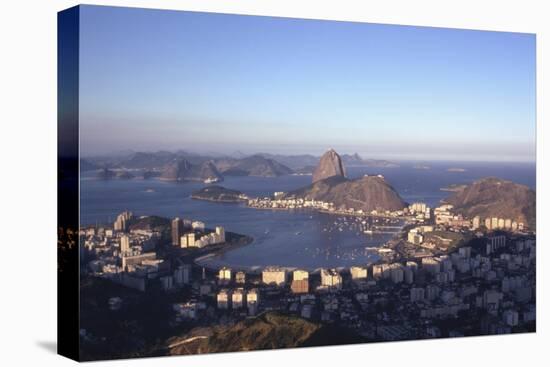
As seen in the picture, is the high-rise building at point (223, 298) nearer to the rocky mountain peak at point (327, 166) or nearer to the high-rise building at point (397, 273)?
the rocky mountain peak at point (327, 166)

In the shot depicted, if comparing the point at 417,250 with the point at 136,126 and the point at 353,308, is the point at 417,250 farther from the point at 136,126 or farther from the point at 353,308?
the point at 136,126

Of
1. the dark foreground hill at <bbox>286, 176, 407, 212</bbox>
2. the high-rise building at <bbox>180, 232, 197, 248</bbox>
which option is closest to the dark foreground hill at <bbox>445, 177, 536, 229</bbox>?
the dark foreground hill at <bbox>286, 176, 407, 212</bbox>

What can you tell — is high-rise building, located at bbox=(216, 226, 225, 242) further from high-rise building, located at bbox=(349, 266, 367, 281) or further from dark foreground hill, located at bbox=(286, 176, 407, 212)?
high-rise building, located at bbox=(349, 266, 367, 281)

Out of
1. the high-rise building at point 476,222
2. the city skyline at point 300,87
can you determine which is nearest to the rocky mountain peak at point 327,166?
the city skyline at point 300,87

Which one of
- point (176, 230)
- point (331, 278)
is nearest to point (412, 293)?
point (331, 278)

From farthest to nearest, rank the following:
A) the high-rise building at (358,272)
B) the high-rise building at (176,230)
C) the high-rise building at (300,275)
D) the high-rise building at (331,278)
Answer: the high-rise building at (358,272) → the high-rise building at (331,278) → the high-rise building at (300,275) → the high-rise building at (176,230)

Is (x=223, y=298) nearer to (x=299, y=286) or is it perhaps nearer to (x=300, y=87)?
(x=299, y=286)
